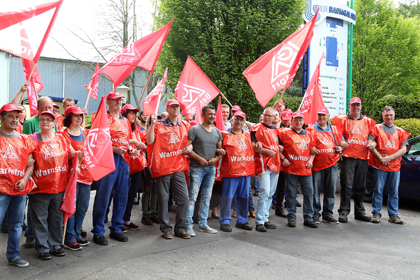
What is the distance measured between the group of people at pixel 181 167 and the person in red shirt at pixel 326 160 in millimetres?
19

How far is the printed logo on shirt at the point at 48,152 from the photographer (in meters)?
4.59

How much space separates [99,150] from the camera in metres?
4.85

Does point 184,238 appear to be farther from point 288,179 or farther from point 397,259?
point 397,259

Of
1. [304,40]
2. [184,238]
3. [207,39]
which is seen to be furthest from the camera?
[207,39]

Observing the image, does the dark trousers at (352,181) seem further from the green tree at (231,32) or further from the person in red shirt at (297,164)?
the green tree at (231,32)

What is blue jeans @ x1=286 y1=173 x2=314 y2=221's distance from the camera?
22.4ft

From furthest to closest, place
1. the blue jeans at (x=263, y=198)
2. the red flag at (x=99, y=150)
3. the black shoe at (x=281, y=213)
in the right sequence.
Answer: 1. the black shoe at (x=281, y=213)
2. the blue jeans at (x=263, y=198)
3. the red flag at (x=99, y=150)

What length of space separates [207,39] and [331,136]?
7008 mm

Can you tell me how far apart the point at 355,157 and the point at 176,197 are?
368 cm

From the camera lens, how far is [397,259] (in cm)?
500

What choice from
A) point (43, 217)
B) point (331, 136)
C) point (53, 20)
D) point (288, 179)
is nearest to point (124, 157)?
point (43, 217)

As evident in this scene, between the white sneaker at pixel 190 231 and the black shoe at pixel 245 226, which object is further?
the black shoe at pixel 245 226

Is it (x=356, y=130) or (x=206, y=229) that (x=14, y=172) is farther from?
Result: (x=356, y=130)

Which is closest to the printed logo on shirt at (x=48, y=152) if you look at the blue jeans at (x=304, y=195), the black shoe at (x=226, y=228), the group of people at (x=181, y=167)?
the group of people at (x=181, y=167)
